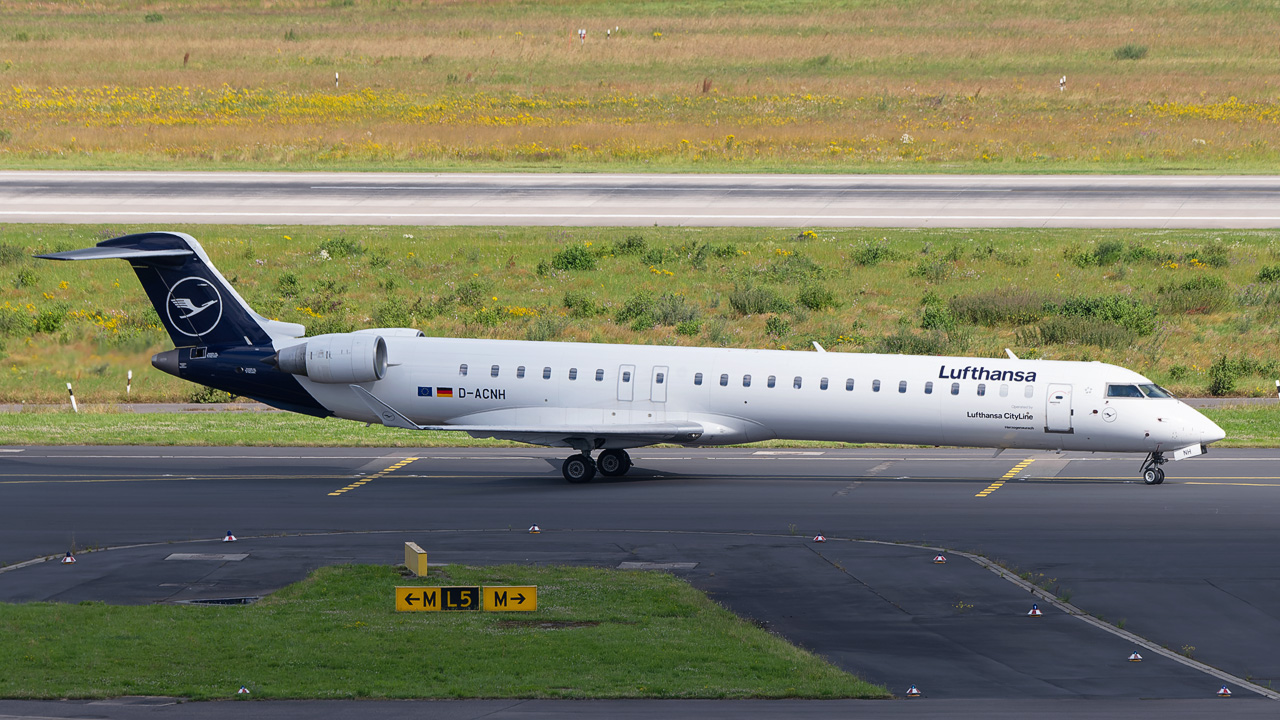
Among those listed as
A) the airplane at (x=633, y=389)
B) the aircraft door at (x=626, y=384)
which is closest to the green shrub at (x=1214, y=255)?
the airplane at (x=633, y=389)

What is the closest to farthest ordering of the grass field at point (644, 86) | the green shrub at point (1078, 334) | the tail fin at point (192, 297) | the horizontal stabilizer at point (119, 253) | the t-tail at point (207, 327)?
1. the horizontal stabilizer at point (119, 253)
2. the t-tail at point (207, 327)
3. the tail fin at point (192, 297)
4. the green shrub at point (1078, 334)
5. the grass field at point (644, 86)

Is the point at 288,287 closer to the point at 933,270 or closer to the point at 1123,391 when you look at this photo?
the point at 933,270

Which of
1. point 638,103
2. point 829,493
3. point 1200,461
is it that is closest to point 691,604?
point 829,493

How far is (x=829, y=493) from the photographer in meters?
32.3

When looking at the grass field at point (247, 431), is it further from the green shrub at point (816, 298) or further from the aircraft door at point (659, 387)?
the green shrub at point (816, 298)

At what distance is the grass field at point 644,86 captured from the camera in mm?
78312

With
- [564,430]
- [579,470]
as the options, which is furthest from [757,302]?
[564,430]

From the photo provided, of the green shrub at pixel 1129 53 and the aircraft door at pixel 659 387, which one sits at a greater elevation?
the green shrub at pixel 1129 53

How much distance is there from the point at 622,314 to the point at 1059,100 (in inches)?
1758

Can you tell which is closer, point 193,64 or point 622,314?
point 622,314

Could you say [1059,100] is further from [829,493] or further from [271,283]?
[829,493]

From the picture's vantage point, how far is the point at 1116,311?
5353cm

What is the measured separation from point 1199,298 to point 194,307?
37.9 metres

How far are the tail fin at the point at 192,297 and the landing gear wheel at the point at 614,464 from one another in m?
8.26
